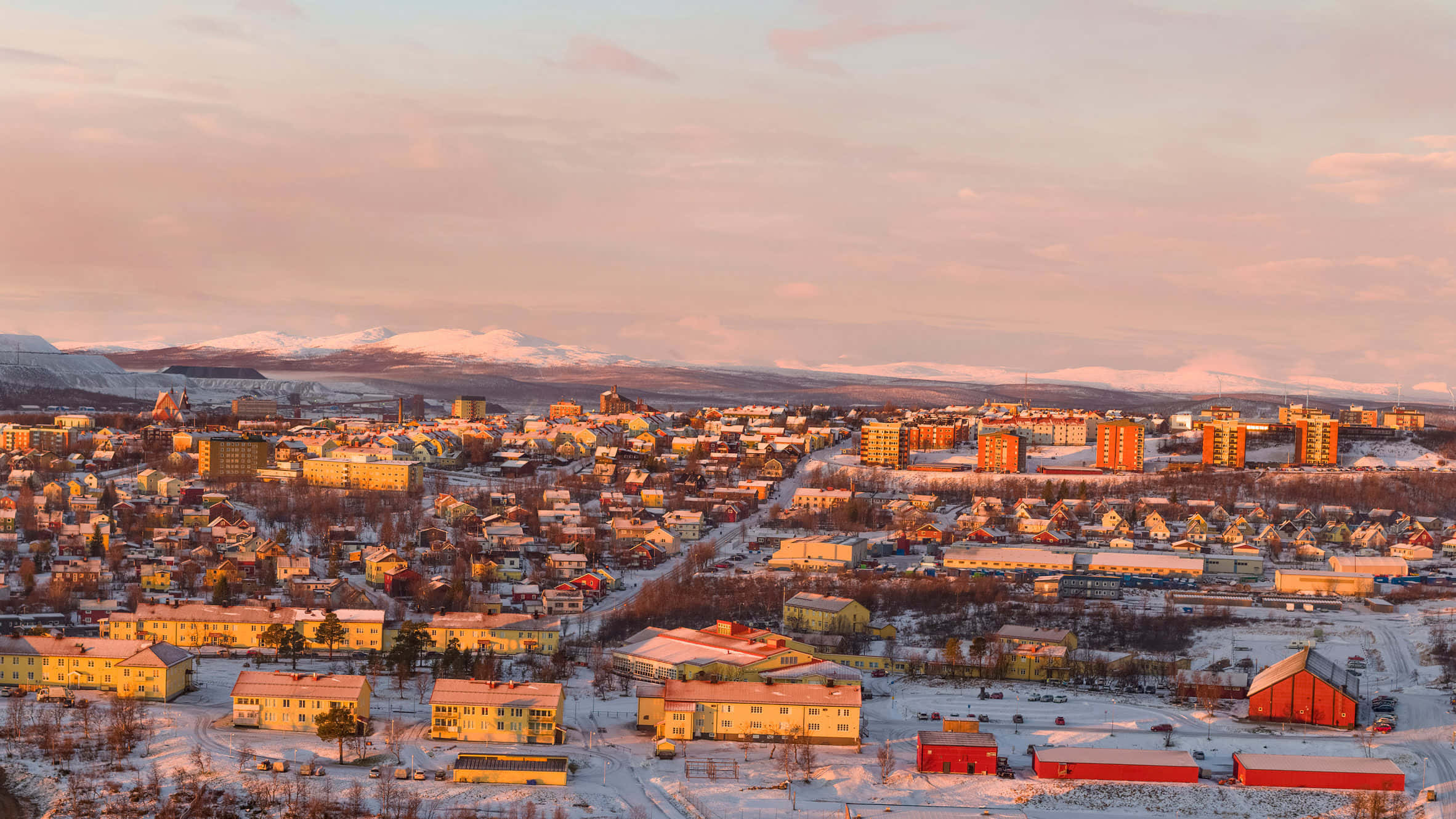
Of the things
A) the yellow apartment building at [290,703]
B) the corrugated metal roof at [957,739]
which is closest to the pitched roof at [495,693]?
the yellow apartment building at [290,703]

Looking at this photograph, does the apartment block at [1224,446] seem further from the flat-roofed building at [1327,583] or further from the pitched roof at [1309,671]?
the pitched roof at [1309,671]

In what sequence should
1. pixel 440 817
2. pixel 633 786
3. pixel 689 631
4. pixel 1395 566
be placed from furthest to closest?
pixel 1395 566 → pixel 689 631 → pixel 633 786 → pixel 440 817

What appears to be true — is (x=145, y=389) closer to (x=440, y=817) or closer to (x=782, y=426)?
(x=782, y=426)

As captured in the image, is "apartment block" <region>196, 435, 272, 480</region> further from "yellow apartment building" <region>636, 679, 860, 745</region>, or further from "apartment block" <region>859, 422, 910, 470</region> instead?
"yellow apartment building" <region>636, 679, 860, 745</region>

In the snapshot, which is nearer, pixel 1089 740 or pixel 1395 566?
pixel 1089 740

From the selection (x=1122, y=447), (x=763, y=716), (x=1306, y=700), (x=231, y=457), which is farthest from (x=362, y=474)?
(x=1306, y=700)

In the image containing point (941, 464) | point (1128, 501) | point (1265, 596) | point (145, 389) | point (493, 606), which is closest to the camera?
point (493, 606)

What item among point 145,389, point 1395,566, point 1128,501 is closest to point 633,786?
point 1395,566
